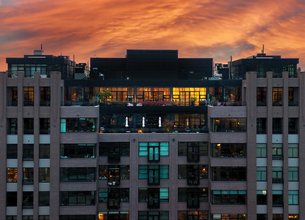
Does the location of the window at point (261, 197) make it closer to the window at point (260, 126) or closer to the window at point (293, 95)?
the window at point (260, 126)

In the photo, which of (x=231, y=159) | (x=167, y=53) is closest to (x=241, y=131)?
(x=231, y=159)

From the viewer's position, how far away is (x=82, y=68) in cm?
9506

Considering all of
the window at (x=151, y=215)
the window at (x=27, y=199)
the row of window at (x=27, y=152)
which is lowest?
the window at (x=151, y=215)

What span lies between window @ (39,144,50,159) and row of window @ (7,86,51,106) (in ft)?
21.2

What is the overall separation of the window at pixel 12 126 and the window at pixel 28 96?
3.12 m

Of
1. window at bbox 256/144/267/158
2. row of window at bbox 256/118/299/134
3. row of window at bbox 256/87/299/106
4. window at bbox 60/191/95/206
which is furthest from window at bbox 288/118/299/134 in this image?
window at bbox 60/191/95/206

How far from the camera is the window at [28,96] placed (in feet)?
222

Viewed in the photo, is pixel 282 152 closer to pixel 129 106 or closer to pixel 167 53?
pixel 129 106

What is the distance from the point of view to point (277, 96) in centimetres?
6944

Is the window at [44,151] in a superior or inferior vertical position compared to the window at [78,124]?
inferior

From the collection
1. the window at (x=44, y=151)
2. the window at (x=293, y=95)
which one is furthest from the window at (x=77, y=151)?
the window at (x=293, y=95)

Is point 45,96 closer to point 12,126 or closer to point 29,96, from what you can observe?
point 29,96

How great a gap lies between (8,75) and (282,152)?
44496mm

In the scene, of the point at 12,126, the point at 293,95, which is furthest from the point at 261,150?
the point at 12,126
